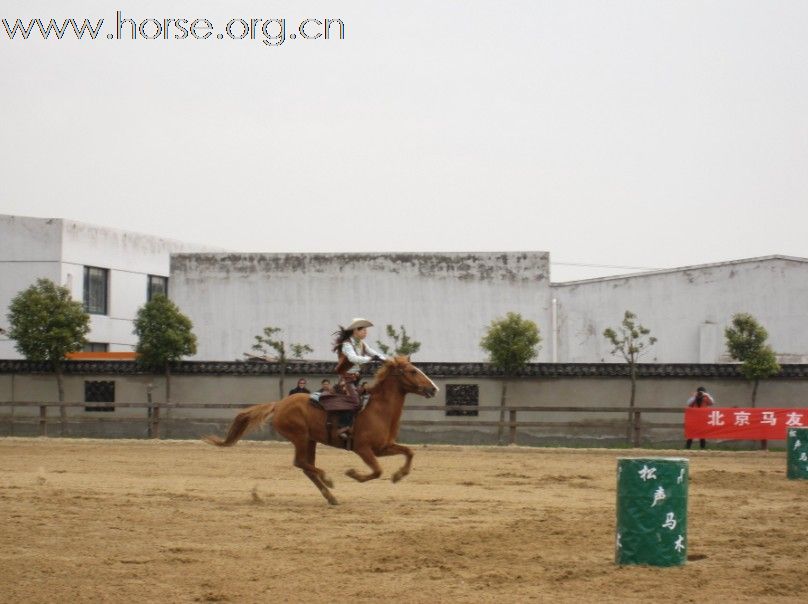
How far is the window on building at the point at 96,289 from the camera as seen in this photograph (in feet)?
162

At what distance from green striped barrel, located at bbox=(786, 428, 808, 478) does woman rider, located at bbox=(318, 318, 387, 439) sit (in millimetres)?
8434

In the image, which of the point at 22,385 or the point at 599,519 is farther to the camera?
the point at 22,385

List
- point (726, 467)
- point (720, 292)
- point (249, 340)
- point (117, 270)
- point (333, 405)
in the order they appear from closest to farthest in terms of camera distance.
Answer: point (333, 405) < point (726, 467) < point (720, 292) < point (249, 340) < point (117, 270)

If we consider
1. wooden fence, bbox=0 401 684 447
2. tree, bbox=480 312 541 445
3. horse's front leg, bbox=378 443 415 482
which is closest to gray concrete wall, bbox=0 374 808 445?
wooden fence, bbox=0 401 684 447

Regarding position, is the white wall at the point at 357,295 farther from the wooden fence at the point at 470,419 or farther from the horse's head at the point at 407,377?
the horse's head at the point at 407,377

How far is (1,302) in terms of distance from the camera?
159 ft

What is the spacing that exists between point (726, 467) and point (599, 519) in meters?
11.7

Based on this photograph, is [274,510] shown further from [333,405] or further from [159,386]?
[159,386]

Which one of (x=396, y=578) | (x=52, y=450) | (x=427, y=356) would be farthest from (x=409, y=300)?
(x=396, y=578)

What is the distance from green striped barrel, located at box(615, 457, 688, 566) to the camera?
10.4m

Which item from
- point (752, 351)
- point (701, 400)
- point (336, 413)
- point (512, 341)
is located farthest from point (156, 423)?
point (336, 413)

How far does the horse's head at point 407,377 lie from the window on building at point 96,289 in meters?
34.6

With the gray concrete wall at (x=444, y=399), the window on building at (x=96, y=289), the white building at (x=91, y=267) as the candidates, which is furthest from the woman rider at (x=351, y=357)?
the window on building at (x=96, y=289)

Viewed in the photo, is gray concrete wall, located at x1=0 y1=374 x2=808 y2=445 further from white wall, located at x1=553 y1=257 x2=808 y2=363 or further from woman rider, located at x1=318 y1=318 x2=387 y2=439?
woman rider, located at x1=318 y1=318 x2=387 y2=439
